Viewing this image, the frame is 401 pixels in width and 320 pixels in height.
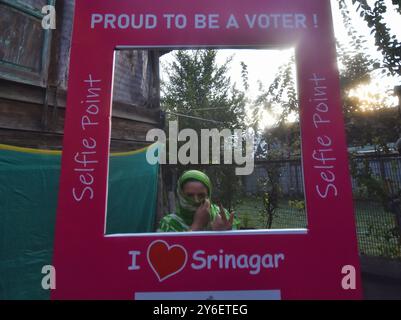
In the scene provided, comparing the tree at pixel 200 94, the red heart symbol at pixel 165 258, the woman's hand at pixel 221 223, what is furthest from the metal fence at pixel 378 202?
the tree at pixel 200 94

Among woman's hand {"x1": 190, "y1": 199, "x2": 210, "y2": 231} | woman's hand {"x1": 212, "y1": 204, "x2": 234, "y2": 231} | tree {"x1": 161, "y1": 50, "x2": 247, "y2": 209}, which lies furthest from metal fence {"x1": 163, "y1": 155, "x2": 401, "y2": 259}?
tree {"x1": 161, "y1": 50, "x2": 247, "y2": 209}

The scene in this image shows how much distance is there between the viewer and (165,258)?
40.7 inches

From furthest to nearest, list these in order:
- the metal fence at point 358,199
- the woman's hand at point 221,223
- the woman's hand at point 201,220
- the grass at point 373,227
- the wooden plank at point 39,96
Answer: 1. the grass at point 373,227
2. the metal fence at point 358,199
3. the wooden plank at point 39,96
4. the woman's hand at point 201,220
5. the woman's hand at point 221,223

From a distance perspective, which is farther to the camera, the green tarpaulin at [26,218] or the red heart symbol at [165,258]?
the green tarpaulin at [26,218]

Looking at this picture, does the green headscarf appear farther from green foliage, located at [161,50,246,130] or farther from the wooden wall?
green foliage, located at [161,50,246,130]

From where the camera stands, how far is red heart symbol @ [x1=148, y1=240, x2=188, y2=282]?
103cm

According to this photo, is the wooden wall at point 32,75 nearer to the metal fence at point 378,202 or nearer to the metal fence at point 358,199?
the metal fence at point 358,199

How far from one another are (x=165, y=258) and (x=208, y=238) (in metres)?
0.16

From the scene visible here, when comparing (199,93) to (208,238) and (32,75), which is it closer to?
(32,75)

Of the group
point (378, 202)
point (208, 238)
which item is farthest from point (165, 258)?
point (378, 202)

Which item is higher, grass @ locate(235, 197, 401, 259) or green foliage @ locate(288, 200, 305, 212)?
green foliage @ locate(288, 200, 305, 212)

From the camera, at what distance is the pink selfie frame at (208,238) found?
1.04 meters
